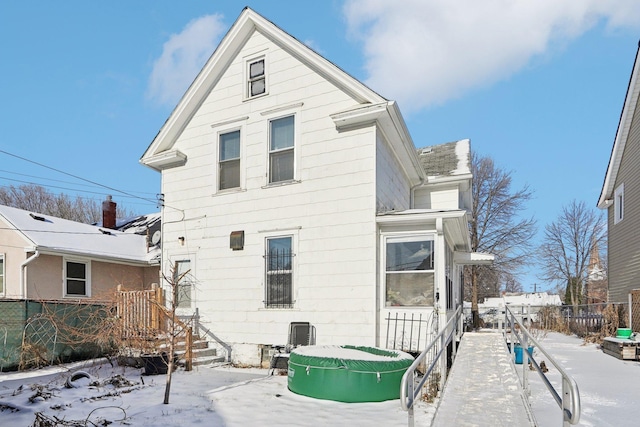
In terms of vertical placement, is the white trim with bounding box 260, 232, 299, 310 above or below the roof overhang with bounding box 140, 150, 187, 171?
below

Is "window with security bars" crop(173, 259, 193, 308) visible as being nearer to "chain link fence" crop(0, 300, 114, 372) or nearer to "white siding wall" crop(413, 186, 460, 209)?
"chain link fence" crop(0, 300, 114, 372)

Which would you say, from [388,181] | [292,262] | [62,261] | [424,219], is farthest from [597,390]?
[62,261]

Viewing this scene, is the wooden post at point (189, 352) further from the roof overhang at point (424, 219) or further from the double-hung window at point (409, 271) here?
the roof overhang at point (424, 219)

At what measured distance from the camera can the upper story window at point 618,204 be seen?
16281mm

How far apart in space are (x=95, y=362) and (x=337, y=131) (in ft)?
24.2

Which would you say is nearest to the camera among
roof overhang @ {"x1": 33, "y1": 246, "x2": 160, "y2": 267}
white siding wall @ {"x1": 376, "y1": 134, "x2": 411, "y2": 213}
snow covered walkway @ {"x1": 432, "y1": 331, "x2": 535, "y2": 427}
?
snow covered walkway @ {"x1": 432, "y1": 331, "x2": 535, "y2": 427}

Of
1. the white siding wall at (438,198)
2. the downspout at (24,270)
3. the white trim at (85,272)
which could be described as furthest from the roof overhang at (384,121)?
the white trim at (85,272)

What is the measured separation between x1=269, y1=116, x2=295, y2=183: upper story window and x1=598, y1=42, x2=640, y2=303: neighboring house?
1165cm

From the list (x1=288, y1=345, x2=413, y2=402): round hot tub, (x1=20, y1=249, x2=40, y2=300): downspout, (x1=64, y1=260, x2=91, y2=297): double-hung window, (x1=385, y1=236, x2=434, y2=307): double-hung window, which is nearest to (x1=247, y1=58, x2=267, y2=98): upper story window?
(x1=385, y1=236, x2=434, y2=307): double-hung window

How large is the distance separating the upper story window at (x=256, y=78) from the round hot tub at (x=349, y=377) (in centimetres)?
644

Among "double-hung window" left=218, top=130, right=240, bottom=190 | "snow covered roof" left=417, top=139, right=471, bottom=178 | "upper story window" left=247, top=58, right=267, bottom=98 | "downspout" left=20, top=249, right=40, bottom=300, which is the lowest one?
"downspout" left=20, top=249, right=40, bottom=300

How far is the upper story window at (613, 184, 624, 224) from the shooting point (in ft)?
53.4

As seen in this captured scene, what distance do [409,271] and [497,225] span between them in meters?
19.0

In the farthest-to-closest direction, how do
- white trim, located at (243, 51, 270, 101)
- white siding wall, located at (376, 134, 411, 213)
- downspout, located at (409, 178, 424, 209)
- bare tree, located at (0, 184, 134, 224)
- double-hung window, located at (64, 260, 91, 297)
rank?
bare tree, located at (0, 184, 134, 224) → double-hung window, located at (64, 260, 91, 297) → downspout, located at (409, 178, 424, 209) → white trim, located at (243, 51, 270, 101) → white siding wall, located at (376, 134, 411, 213)
